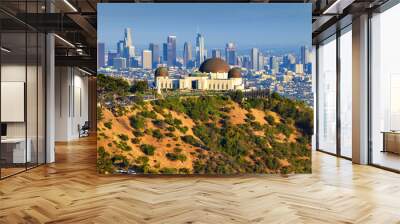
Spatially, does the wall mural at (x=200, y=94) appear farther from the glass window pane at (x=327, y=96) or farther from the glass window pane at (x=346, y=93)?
the glass window pane at (x=327, y=96)

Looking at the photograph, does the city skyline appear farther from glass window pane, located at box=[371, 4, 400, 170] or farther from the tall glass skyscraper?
glass window pane, located at box=[371, 4, 400, 170]

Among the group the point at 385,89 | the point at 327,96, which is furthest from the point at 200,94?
the point at 327,96

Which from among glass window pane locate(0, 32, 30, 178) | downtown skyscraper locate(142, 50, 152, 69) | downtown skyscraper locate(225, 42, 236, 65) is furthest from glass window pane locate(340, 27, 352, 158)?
glass window pane locate(0, 32, 30, 178)

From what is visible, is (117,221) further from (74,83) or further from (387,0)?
(74,83)

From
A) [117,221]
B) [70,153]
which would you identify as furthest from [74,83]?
[117,221]

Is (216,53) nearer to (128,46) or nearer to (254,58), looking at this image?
(254,58)

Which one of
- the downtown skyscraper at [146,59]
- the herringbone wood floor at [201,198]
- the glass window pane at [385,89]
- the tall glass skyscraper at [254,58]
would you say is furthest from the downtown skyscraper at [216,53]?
the glass window pane at [385,89]

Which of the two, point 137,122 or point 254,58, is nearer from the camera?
point 137,122
